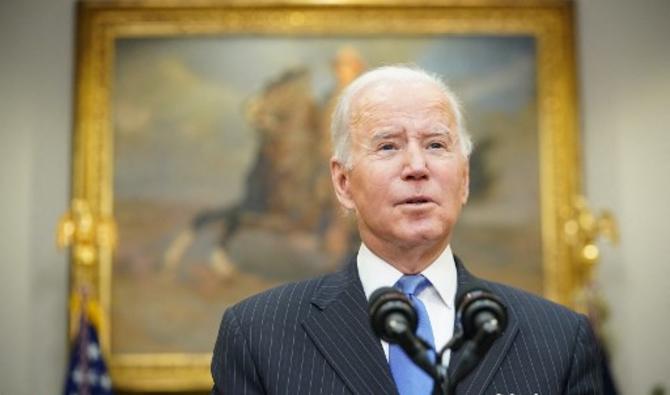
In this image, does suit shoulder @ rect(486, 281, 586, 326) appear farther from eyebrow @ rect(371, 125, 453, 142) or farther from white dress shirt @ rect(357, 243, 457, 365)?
eyebrow @ rect(371, 125, 453, 142)

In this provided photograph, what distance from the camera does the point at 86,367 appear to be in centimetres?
731

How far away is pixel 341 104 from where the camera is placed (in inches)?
117

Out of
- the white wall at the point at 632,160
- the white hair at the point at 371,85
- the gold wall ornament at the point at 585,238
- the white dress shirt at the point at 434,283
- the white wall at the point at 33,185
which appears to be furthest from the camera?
the white wall at the point at 632,160

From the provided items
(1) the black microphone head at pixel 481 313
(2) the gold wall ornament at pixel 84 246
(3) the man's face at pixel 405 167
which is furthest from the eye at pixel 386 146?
(2) the gold wall ornament at pixel 84 246

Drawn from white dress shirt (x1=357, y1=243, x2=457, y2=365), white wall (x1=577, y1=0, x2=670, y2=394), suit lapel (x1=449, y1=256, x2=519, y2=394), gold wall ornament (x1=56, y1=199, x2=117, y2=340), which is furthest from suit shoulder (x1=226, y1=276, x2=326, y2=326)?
white wall (x1=577, y1=0, x2=670, y2=394)

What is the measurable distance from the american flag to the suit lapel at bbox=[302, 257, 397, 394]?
4.82 metres

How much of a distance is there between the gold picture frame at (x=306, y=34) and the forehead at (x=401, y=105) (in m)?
5.19

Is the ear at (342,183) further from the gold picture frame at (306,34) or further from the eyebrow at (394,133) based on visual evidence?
the gold picture frame at (306,34)

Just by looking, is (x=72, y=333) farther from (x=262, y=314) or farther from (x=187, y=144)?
→ (x=262, y=314)

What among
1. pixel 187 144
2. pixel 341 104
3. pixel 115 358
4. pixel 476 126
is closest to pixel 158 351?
pixel 115 358

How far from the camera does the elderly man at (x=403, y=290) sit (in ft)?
8.45

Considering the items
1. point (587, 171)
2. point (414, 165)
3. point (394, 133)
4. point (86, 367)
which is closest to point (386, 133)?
point (394, 133)

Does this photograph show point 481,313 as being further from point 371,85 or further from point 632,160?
point 632,160

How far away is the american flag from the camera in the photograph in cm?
729
